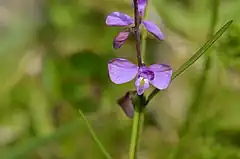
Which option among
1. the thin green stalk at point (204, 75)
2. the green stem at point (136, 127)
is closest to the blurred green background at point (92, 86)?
the thin green stalk at point (204, 75)

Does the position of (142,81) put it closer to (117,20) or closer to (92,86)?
(117,20)

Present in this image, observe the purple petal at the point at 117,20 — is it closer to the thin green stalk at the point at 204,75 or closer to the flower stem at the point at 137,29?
the flower stem at the point at 137,29

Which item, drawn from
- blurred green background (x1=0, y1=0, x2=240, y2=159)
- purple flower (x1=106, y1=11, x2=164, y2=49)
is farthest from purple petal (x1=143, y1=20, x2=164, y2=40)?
blurred green background (x1=0, y1=0, x2=240, y2=159)

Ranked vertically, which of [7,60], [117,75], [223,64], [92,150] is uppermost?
[117,75]

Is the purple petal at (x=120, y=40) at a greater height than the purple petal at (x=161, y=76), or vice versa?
the purple petal at (x=120, y=40)

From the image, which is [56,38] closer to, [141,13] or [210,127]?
[210,127]

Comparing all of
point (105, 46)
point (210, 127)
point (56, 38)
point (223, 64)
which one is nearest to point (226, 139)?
point (210, 127)

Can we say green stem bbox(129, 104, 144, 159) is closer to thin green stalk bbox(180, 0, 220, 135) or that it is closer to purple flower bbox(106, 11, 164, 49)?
purple flower bbox(106, 11, 164, 49)

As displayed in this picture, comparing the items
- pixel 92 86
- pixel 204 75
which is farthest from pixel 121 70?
pixel 92 86
